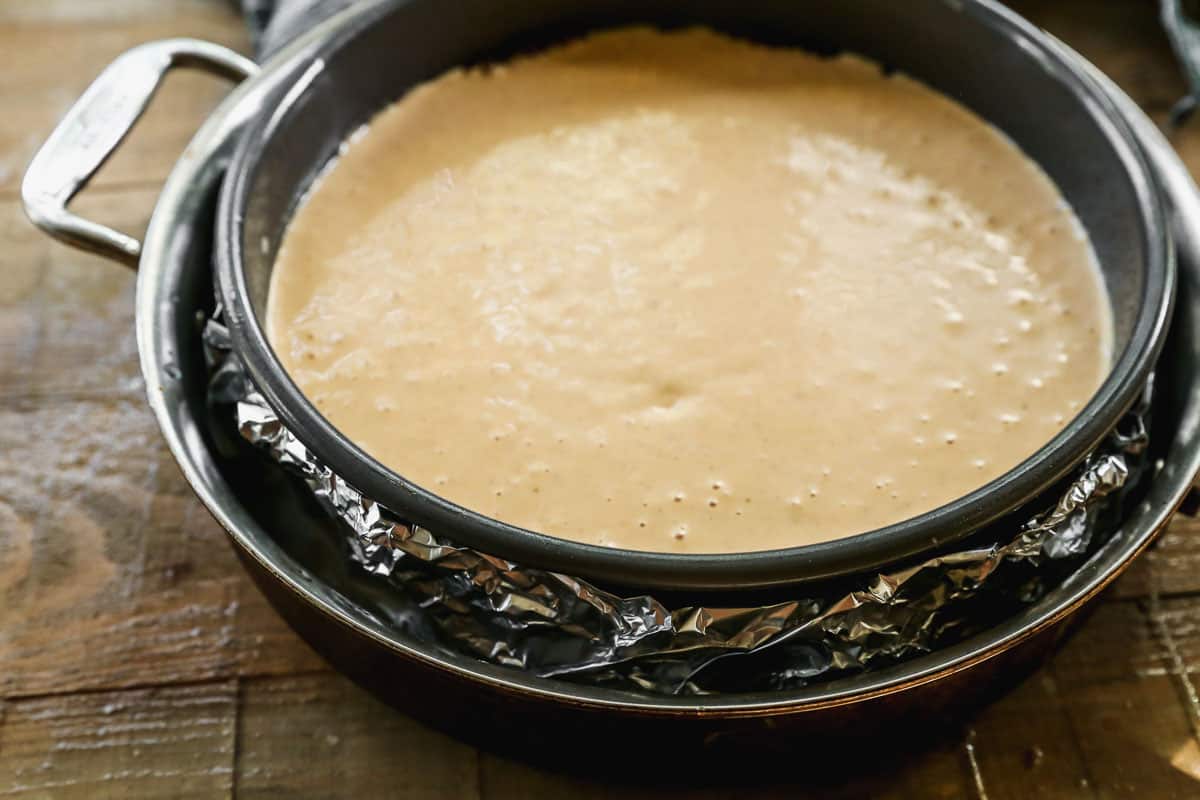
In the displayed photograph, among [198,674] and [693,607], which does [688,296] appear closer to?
[693,607]

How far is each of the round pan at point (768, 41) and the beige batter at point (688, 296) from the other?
1.2 inches

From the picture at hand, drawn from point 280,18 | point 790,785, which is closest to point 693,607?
point 790,785

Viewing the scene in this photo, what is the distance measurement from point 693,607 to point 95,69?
1347 mm

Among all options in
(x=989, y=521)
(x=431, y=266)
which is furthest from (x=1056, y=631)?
(x=431, y=266)

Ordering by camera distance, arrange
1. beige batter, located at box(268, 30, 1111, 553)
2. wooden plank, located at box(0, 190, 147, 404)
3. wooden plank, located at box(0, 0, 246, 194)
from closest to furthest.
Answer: beige batter, located at box(268, 30, 1111, 553)
wooden plank, located at box(0, 190, 147, 404)
wooden plank, located at box(0, 0, 246, 194)

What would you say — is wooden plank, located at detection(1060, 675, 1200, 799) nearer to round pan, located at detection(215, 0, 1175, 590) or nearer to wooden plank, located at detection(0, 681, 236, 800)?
round pan, located at detection(215, 0, 1175, 590)

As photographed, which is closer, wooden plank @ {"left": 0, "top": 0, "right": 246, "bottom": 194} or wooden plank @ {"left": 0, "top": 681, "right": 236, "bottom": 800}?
wooden plank @ {"left": 0, "top": 681, "right": 236, "bottom": 800}

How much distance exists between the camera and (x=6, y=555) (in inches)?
52.5

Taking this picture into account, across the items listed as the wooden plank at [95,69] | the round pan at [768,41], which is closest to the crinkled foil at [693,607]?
the round pan at [768,41]

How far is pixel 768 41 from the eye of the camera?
63.7 inches

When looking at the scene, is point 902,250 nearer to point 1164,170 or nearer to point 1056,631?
point 1164,170

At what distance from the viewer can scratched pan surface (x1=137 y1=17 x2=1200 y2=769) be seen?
0.98m

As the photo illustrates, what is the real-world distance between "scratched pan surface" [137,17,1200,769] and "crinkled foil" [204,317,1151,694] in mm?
39

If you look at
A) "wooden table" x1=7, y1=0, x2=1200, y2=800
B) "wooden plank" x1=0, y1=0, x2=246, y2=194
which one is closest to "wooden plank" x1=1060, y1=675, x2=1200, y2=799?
"wooden table" x1=7, y1=0, x2=1200, y2=800
